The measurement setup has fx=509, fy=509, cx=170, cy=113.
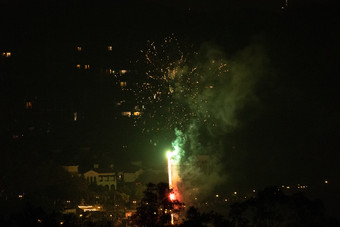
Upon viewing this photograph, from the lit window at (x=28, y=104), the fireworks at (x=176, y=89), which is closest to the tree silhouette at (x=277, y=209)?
the fireworks at (x=176, y=89)

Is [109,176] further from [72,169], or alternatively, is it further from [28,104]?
[28,104]

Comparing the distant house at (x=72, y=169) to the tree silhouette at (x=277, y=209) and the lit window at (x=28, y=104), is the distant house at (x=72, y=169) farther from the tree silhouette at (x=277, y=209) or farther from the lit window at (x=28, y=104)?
the tree silhouette at (x=277, y=209)

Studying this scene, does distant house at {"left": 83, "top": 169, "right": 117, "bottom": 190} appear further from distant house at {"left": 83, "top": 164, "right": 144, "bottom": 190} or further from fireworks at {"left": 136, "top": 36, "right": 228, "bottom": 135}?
fireworks at {"left": 136, "top": 36, "right": 228, "bottom": 135}

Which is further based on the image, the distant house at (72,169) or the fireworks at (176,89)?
the distant house at (72,169)

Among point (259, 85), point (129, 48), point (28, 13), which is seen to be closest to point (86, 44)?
point (129, 48)

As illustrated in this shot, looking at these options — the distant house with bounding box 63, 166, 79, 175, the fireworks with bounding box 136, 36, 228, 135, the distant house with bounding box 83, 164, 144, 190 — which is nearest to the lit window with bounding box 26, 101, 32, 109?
the fireworks with bounding box 136, 36, 228, 135

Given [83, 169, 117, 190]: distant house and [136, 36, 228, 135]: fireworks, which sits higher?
[136, 36, 228, 135]: fireworks

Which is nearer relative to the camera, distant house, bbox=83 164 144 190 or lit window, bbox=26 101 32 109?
distant house, bbox=83 164 144 190

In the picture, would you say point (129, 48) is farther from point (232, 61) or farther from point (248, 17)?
point (248, 17)

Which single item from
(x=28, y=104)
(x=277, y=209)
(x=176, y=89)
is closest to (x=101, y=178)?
(x=176, y=89)

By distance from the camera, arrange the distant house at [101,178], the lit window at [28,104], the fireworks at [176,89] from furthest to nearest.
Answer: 1. the lit window at [28,104]
2. the distant house at [101,178]
3. the fireworks at [176,89]

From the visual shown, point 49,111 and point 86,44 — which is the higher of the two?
point 86,44
